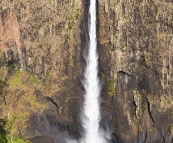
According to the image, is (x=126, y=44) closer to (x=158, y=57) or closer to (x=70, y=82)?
(x=158, y=57)

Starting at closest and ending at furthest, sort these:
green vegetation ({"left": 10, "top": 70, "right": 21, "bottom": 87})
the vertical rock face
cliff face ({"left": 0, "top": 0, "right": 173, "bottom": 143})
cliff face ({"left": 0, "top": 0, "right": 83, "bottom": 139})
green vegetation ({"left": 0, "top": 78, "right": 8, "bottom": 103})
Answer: the vertical rock face, cliff face ({"left": 0, "top": 0, "right": 173, "bottom": 143}), cliff face ({"left": 0, "top": 0, "right": 83, "bottom": 139}), green vegetation ({"left": 0, "top": 78, "right": 8, "bottom": 103}), green vegetation ({"left": 10, "top": 70, "right": 21, "bottom": 87})

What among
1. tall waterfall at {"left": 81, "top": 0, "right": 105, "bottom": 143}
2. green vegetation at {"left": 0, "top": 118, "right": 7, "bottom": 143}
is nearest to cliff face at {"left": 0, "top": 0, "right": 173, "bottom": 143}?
green vegetation at {"left": 0, "top": 118, "right": 7, "bottom": 143}

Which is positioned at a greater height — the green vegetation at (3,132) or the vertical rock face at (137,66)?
the vertical rock face at (137,66)

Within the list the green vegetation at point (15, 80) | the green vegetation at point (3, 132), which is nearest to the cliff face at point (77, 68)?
the green vegetation at point (15, 80)

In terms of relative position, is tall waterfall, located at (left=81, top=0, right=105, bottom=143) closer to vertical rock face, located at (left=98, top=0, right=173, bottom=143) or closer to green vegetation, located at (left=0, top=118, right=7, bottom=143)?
vertical rock face, located at (left=98, top=0, right=173, bottom=143)

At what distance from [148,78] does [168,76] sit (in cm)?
156

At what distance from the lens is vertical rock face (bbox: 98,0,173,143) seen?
2208cm

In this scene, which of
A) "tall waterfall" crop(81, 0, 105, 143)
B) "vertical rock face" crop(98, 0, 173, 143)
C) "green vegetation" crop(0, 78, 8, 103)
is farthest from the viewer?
"tall waterfall" crop(81, 0, 105, 143)

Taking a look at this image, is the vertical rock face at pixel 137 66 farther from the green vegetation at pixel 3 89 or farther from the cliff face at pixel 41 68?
the green vegetation at pixel 3 89

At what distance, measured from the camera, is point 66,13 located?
23.6 meters

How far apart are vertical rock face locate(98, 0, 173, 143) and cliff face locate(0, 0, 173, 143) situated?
0.08 m

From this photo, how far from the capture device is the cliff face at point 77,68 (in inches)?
887

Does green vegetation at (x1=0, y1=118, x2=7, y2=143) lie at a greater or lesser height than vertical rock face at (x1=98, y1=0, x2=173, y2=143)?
lesser

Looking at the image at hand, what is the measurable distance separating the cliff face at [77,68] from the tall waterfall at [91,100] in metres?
0.52
